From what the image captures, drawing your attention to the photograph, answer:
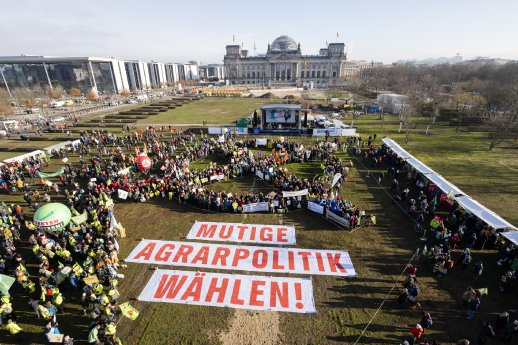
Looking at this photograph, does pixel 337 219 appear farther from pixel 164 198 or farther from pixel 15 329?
pixel 15 329

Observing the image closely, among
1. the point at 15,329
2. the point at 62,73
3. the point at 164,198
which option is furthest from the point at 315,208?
the point at 62,73

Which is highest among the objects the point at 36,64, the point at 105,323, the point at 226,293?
the point at 36,64

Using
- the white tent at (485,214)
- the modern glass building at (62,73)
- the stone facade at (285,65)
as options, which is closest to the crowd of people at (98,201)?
the white tent at (485,214)

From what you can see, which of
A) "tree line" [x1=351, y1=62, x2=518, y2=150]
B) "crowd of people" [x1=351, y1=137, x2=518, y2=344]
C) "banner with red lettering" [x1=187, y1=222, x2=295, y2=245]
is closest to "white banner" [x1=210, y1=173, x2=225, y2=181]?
"banner with red lettering" [x1=187, y1=222, x2=295, y2=245]

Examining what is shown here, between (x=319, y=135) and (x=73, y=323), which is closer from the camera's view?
(x=73, y=323)

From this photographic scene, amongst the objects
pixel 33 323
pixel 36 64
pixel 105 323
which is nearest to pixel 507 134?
pixel 105 323

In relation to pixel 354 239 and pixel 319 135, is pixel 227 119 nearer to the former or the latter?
pixel 319 135
